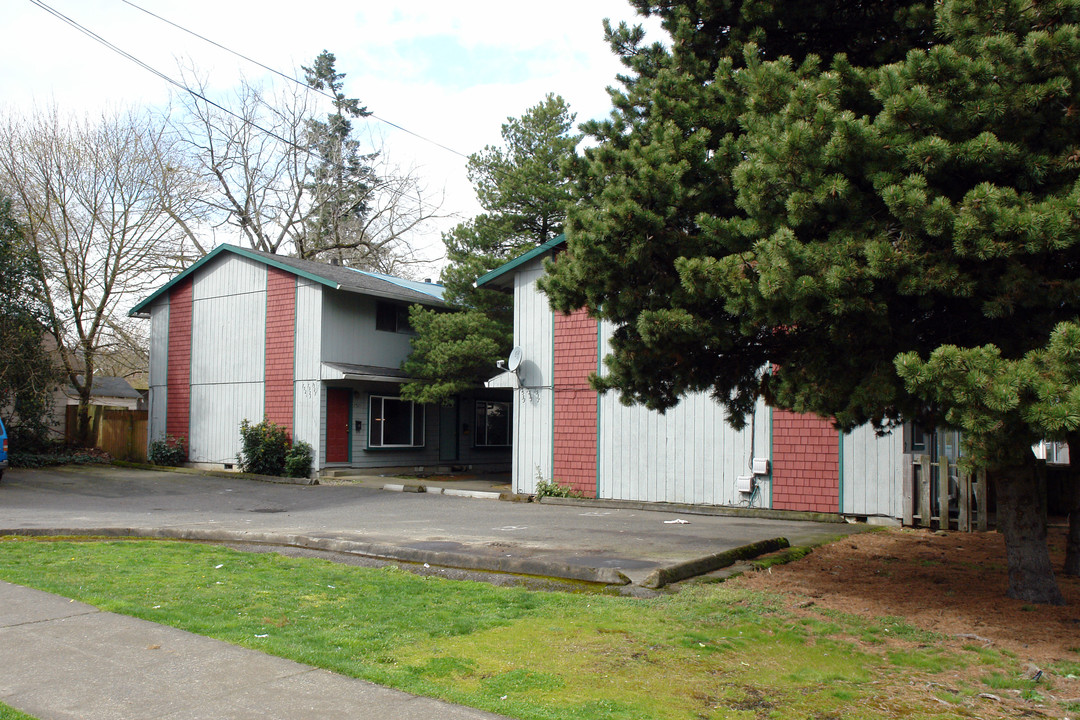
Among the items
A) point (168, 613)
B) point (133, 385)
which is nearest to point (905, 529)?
point (168, 613)

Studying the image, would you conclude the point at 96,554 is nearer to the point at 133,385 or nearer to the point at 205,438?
the point at 205,438

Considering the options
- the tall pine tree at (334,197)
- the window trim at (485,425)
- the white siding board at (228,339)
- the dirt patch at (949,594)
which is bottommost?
the dirt patch at (949,594)

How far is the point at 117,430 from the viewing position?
2716cm

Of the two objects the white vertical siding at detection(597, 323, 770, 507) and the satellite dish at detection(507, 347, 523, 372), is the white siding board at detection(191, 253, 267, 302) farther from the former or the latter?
the white vertical siding at detection(597, 323, 770, 507)

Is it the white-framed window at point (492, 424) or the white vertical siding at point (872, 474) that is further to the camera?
the white-framed window at point (492, 424)

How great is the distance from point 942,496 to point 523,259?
970 centimetres

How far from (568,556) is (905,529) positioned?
6.90 m

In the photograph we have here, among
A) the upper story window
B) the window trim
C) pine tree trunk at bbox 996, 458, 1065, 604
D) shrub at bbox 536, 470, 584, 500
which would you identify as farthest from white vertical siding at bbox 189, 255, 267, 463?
pine tree trunk at bbox 996, 458, 1065, 604

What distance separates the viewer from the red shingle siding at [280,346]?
23047mm

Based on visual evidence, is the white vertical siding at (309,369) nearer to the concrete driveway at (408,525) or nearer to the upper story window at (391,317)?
the concrete driveway at (408,525)

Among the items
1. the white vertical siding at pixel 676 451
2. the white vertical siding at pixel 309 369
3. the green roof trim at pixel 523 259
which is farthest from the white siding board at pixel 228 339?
the white vertical siding at pixel 676 451

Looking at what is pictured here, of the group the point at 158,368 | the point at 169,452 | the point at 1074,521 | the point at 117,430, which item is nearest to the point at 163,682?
the point at 1074,521

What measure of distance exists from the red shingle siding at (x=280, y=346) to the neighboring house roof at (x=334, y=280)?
0.51 m

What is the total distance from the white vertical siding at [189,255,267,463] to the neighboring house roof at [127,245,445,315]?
41cm
